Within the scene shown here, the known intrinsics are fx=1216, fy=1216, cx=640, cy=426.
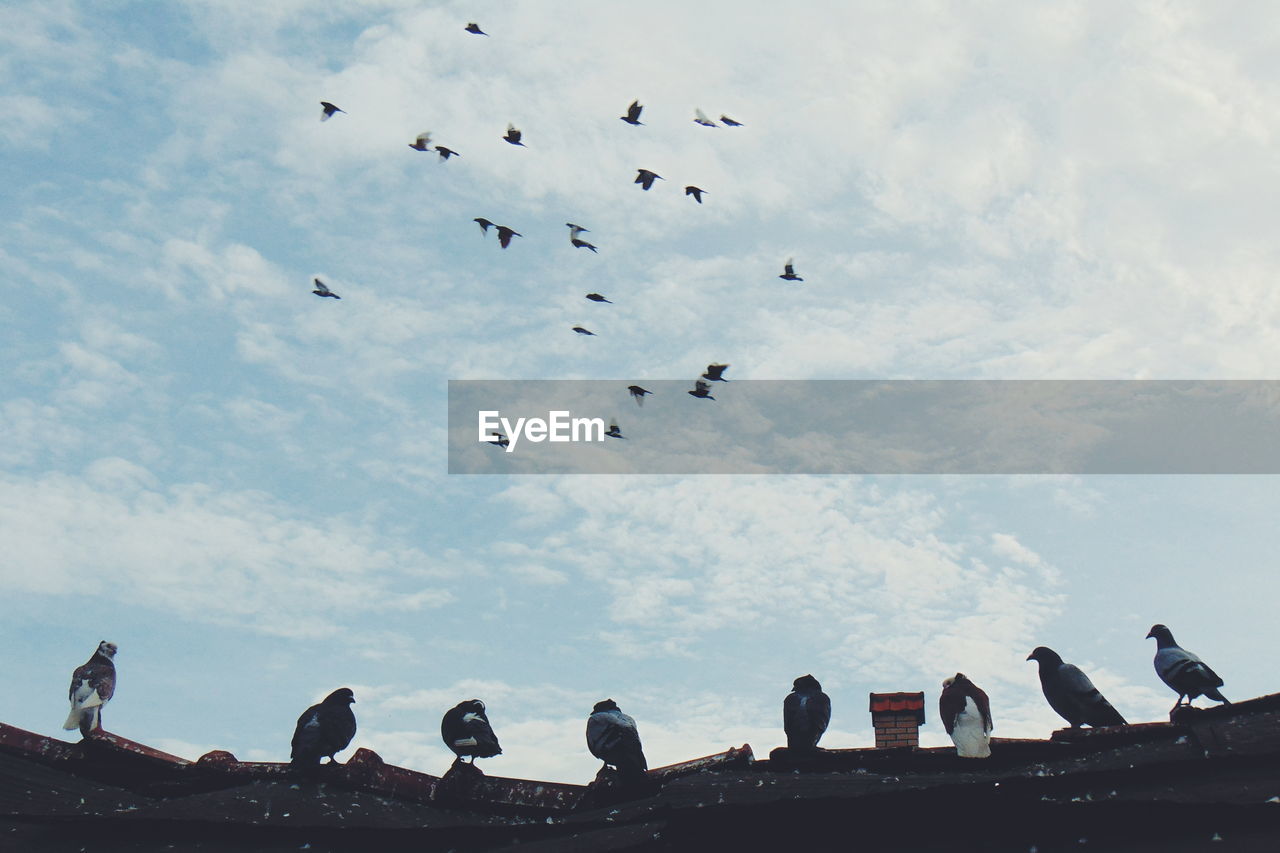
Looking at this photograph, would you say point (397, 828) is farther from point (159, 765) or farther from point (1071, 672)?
point (1071, 672)

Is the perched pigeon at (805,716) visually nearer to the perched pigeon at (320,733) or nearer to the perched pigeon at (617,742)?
the perched pigeon at (617,742)

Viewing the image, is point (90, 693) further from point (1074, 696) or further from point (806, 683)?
point (1074, 696)

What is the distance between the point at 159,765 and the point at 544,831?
3.78 m

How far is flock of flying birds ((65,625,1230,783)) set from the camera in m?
8.81

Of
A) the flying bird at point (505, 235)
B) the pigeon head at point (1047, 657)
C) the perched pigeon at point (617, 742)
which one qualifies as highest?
the flying bird at point (505, 235)

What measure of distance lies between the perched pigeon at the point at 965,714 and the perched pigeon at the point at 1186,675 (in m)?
1.71

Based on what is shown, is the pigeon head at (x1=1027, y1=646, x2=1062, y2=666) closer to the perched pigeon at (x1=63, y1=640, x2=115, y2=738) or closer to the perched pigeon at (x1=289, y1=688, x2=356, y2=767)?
the perched pigeon at (x1=289, y1=688, x2=356, y2=767)

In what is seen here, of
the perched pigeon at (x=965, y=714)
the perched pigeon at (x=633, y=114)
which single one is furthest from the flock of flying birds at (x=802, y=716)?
the perched pigeon at (x=633, y=114)

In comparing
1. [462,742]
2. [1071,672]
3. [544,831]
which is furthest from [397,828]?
[1071,672]

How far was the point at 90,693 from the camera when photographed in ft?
40.2

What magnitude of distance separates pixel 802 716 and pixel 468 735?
9.42 feet

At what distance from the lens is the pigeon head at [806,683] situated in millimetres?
10836

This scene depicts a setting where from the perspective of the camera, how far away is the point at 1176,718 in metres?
7.02

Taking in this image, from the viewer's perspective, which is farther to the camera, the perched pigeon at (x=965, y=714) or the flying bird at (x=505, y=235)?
the flying bird at (x=505, y=235)
